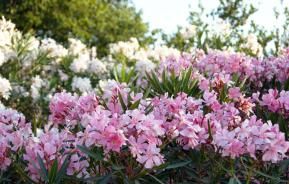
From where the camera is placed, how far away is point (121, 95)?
2.42 m

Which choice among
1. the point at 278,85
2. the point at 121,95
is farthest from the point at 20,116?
the point at 278,85

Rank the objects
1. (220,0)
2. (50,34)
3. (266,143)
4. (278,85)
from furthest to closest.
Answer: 1. (50,34)
2. (220,0)
3. (278,85)
4. (266,143)

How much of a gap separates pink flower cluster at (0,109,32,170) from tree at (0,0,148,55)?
43.7 ft

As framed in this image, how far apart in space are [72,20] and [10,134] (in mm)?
15274

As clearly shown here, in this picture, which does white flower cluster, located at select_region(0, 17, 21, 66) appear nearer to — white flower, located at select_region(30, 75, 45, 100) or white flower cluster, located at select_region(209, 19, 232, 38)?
white flower, located at select_region(30, 75, 45, 100)

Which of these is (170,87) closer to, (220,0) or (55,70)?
(55,70)

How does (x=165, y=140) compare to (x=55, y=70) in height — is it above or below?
below

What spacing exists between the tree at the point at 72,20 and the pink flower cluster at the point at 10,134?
525 inches

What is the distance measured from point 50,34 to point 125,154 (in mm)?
15589

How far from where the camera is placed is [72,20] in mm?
17219

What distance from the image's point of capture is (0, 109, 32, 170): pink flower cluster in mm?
2133

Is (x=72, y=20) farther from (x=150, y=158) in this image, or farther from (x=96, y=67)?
(x=150, y=158)

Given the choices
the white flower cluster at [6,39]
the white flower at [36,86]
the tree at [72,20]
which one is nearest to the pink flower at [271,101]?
the white flower cluster at [6,39]

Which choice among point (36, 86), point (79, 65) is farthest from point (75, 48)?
point (36, 86)
